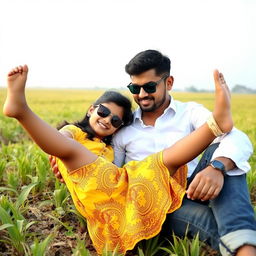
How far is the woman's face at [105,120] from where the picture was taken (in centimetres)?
270

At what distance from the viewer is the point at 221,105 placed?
6.66 ft

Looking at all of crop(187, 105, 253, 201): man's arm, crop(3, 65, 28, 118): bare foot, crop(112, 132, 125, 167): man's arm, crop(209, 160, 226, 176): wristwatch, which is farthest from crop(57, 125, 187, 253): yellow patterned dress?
crop(112, 132, 125, 167): man's arm

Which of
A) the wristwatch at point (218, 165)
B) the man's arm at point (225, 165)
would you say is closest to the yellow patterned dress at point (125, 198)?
the man's arm at point (225, 165)

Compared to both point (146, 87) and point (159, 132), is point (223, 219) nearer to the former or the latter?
point (159, 132)

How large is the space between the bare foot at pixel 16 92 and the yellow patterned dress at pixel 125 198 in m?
0.47

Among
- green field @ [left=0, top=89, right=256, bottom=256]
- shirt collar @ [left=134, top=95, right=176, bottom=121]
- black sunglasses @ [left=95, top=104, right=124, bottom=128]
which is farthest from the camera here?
shirt collar @ [left=134, top=95, right=176, bottom=121]

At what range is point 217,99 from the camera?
2.04 m

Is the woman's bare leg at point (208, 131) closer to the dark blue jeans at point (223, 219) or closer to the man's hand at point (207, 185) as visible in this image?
the man's hand at point (207, 185)

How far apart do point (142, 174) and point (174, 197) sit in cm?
24

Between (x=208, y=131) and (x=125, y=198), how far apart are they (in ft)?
1.98

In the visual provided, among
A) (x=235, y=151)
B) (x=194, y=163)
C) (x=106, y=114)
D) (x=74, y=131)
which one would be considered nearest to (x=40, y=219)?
(x=74, y=131)

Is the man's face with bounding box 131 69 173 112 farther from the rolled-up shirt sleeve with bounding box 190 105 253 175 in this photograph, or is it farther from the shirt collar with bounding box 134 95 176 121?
the rolled-up shirt sleeve with bounding box 190 105 253 175

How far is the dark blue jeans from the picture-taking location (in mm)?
1890

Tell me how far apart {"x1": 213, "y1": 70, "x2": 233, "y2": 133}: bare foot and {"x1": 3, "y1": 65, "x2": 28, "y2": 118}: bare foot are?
40.2 inches
